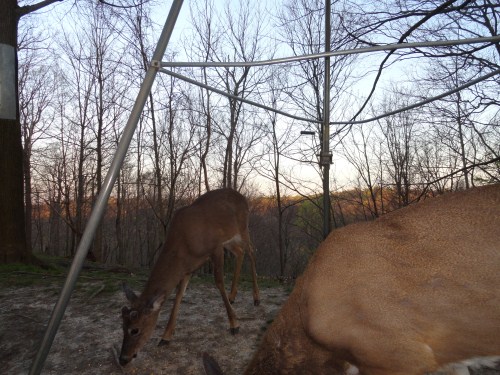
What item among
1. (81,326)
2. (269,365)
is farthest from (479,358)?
(81,326)

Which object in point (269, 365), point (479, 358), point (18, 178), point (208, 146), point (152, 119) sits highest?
point (152, 119)

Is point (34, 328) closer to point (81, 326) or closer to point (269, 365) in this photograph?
point (81, 326)

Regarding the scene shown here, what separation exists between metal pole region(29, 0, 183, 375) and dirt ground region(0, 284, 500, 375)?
2.26m

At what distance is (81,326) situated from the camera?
17.1ft

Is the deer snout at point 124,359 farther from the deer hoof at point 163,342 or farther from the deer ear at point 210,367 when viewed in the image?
the deer ear at point 210,367

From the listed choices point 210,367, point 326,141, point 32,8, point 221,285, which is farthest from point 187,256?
point 32,8

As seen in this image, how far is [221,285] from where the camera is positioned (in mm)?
5879

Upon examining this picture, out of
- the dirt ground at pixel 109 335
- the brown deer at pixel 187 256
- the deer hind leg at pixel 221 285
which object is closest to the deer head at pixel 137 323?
the brown deer at pixel 187 256

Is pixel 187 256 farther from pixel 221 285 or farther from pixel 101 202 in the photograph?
pixel 101 202

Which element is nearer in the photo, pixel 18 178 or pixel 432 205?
pixel 432 205

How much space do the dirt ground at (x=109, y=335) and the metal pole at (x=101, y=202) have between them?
2257 mm

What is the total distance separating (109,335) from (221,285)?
1.81 metres

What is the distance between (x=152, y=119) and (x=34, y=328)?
1483 cm

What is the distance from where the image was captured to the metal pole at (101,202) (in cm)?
224
